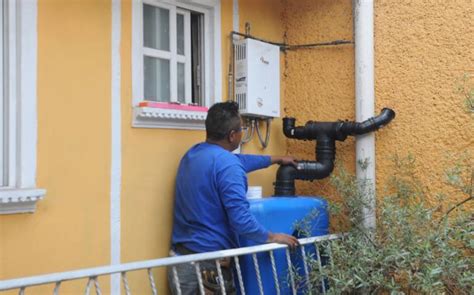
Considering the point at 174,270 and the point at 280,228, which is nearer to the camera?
the point at 174,270

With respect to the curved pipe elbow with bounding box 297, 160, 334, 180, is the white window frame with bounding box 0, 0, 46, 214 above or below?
above

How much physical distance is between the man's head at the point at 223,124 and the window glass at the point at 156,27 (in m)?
0.67

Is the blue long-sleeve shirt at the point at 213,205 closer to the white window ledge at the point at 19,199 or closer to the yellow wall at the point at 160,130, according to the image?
the yellow wall at the point at 160,130

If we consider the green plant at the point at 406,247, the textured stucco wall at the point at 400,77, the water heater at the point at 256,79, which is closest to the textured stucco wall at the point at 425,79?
the textured stucco wall at the point at 400,77

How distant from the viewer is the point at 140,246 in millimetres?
3621

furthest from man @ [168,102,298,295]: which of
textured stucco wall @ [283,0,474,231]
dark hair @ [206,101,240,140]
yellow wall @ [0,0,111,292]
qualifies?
textured stucco wall @ [283,0,474,231]

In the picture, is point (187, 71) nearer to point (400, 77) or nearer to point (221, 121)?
point (221, 121)

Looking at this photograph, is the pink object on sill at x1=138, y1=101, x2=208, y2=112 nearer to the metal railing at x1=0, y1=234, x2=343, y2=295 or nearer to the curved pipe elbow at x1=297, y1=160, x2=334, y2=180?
the curved pipe elbow at x1=297, y1=160, x2=334, y2=180

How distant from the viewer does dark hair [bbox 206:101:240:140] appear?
12.1ft

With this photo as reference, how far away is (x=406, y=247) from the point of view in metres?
3.35

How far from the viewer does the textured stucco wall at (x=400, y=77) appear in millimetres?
3857

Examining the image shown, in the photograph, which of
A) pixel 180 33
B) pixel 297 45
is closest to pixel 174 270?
pixel 180 33

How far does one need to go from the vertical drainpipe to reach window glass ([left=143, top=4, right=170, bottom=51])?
5.12ft

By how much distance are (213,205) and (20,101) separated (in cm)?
135
